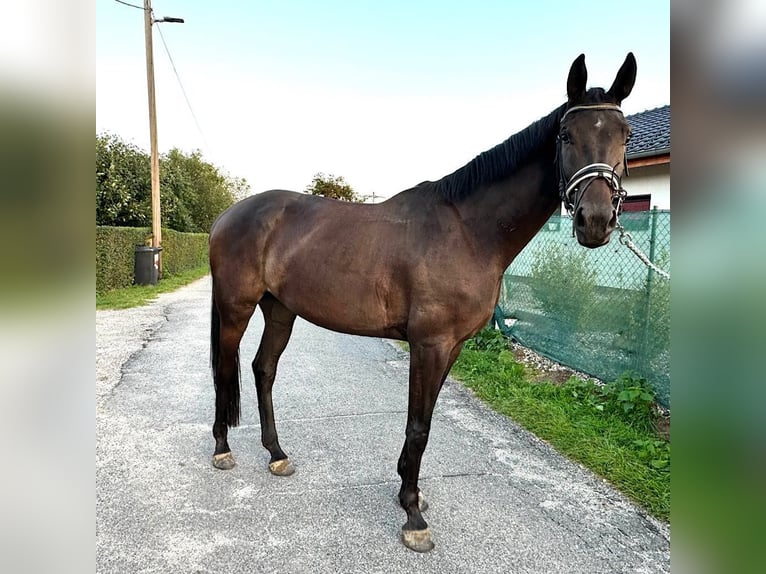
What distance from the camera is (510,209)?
2.07 metres

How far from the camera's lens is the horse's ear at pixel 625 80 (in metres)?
1.64

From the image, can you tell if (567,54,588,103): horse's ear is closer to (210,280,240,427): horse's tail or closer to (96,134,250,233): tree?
(210,280,240,427): horse's tail

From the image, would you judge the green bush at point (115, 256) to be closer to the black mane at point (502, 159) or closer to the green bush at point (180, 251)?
the green bush at point (180, 251)

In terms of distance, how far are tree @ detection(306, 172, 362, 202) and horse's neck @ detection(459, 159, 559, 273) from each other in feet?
43.6

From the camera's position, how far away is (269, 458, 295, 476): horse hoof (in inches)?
101

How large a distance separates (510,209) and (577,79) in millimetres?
616

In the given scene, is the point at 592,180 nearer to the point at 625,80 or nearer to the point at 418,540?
the point at 625,80

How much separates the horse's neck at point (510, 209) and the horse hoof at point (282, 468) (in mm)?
1747

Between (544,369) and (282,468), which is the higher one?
(544,369)

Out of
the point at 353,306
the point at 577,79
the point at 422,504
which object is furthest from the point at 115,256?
the point at 577,79

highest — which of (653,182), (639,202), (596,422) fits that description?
(653,182)

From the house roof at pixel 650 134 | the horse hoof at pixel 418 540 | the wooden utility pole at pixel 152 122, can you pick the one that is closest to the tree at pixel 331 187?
the wooden utility pole at pixel 152 122
